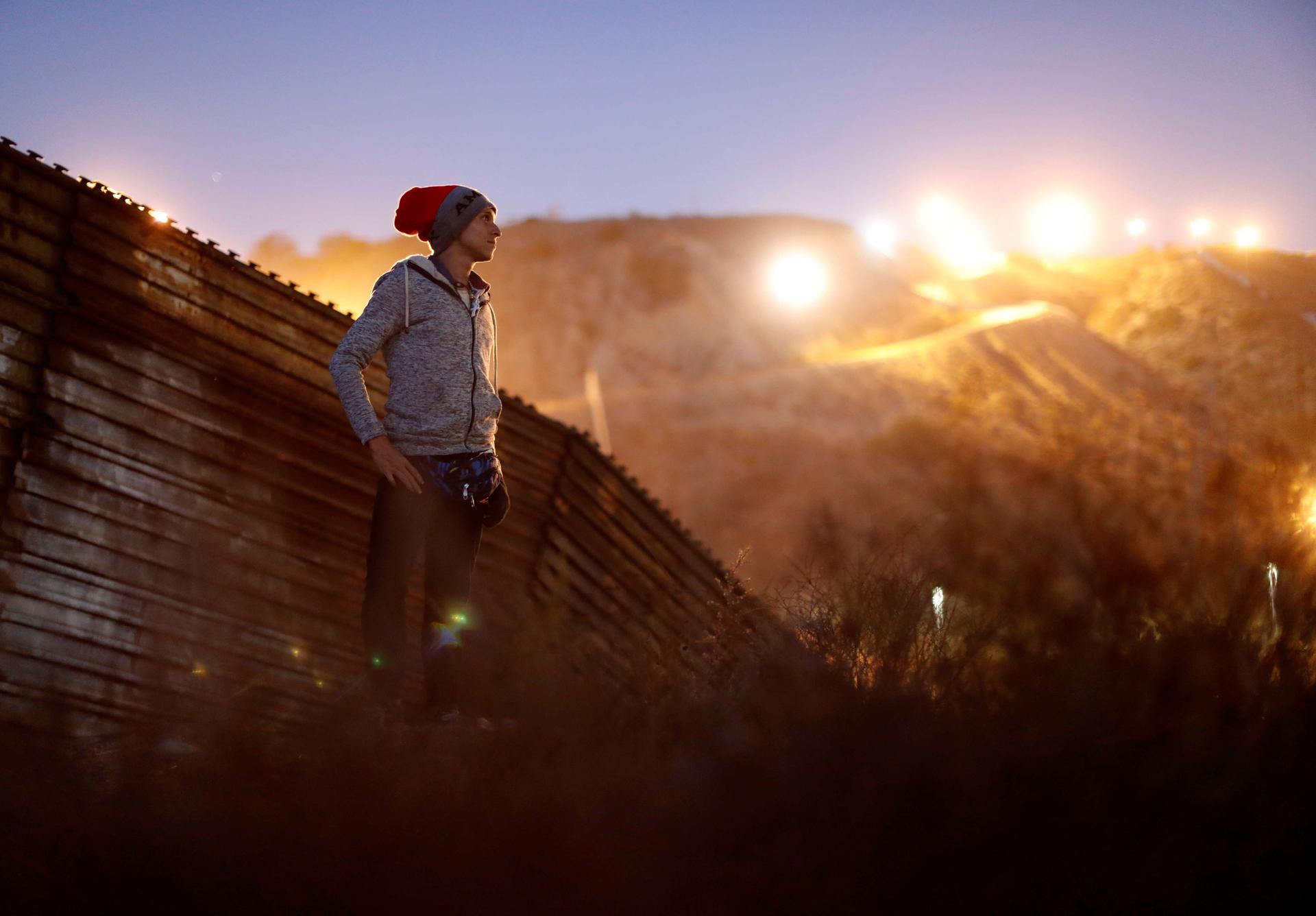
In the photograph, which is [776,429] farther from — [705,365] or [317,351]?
[317,351]

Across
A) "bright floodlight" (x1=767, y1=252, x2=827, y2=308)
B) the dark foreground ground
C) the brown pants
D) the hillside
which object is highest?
"bright floodlight" (x1=767, y1=252, x2=827, y2=308)

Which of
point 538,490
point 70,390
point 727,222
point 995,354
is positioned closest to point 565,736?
point 70,390

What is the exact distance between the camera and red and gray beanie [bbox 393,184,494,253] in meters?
4.41

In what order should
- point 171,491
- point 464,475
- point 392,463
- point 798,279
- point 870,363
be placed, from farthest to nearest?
1. point 798,279
2. point 870,363
3. point 171,491
4. point 464,475
5. point 392,463

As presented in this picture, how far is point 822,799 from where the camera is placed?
3.01m

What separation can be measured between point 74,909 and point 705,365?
150 ft

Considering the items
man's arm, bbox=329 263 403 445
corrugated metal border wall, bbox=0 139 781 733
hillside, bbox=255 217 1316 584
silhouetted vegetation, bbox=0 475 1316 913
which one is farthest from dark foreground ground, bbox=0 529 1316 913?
hillside, bbox=255 217 1316 584

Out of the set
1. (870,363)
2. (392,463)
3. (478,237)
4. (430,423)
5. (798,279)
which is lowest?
(392,463)

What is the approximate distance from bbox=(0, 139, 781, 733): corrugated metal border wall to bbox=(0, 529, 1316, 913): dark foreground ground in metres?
0.84

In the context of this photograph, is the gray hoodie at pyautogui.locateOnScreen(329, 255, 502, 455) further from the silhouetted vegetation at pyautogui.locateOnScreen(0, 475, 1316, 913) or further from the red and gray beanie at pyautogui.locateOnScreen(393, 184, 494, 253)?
the silhouetted vegetation at pyautogui.locateOnScreen(0, 475, 1316, 913)

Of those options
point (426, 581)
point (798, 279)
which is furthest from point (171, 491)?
point (798, 279)

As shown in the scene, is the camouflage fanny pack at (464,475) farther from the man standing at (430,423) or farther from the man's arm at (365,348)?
the man's arm at (365,348)

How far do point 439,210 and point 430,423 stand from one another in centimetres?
86

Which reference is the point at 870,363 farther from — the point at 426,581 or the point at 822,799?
the point at 822,799
